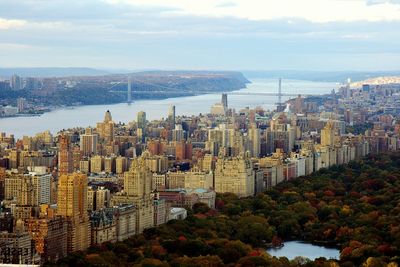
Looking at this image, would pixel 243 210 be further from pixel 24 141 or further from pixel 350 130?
pixel 350 130

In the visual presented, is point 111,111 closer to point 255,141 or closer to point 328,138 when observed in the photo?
point 255,141

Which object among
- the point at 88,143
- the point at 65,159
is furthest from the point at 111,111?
the point at 65,159

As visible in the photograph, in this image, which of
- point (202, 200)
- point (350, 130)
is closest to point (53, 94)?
point (350, 130)

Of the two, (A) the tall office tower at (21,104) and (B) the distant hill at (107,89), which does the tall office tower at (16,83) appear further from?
(A) the tall office tower at (21,104)

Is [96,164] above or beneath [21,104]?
beneath

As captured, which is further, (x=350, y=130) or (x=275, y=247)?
(x=350, y=130)

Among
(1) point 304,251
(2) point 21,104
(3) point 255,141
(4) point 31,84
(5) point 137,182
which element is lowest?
(1) point 304,251

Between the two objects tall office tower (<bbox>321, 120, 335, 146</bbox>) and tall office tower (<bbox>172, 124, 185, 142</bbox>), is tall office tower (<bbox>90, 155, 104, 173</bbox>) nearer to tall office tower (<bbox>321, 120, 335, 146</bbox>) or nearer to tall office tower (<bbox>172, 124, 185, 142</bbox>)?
tall office tower (<bbox>321, 120, 335, 146</bbox>)
